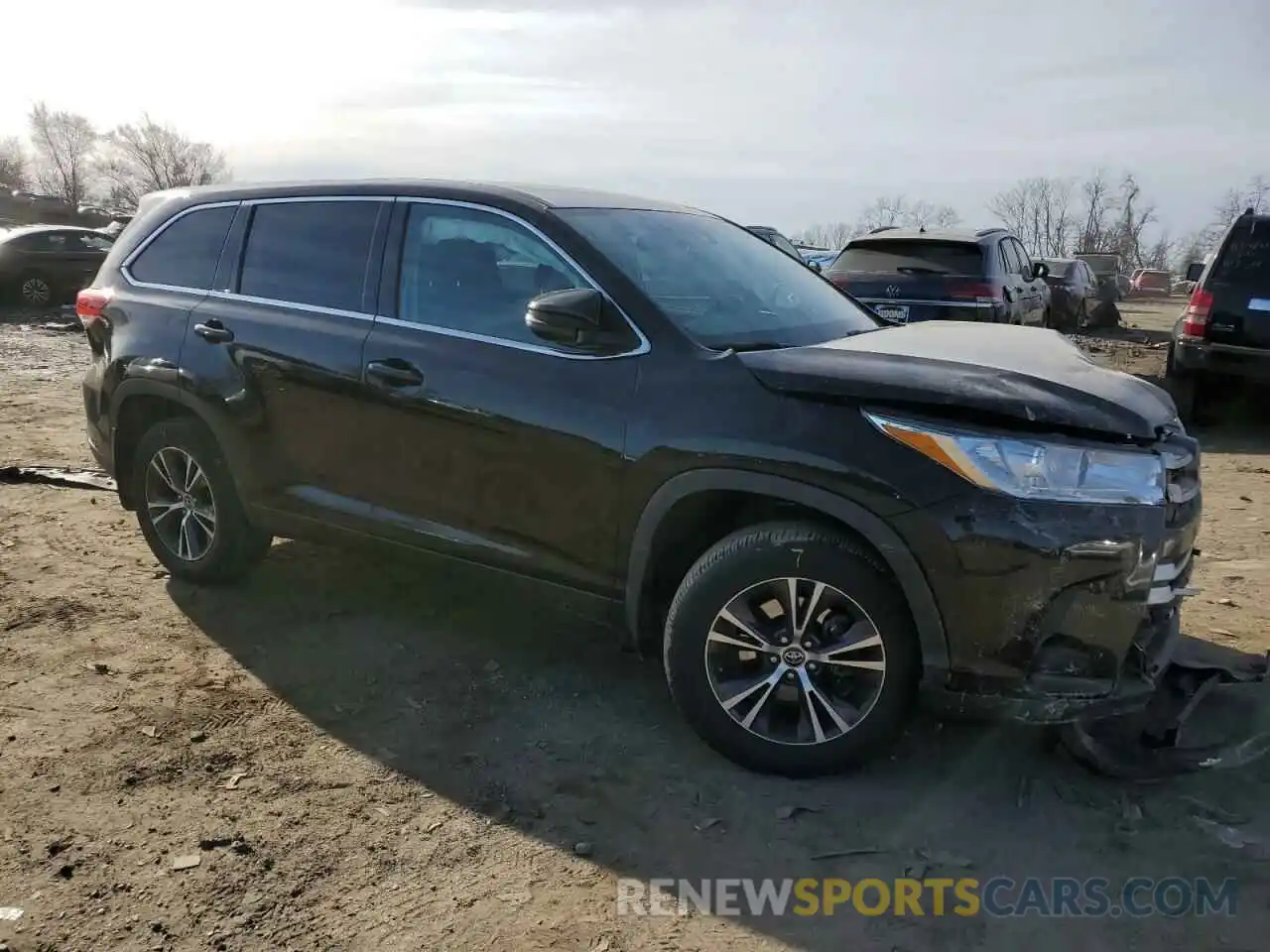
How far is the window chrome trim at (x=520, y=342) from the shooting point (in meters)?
3.35

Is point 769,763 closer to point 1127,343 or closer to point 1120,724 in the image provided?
point 1120,724

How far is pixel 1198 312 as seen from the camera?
27.6ft

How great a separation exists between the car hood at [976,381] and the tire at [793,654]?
0.45 meters

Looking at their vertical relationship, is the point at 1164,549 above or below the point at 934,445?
below

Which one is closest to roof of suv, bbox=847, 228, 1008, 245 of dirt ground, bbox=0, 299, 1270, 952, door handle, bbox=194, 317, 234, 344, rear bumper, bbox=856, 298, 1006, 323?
rear bumper, bbox=856, 298, 1006, 323

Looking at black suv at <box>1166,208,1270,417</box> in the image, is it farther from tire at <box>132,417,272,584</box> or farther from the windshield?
tire at <box>132,417,272,584</box>

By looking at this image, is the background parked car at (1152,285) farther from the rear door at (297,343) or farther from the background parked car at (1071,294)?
the rear door at (297,343)

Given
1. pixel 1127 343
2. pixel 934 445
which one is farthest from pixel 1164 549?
pixel 1127 343

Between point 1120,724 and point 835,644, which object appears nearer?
point 835,644

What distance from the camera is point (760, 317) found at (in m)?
3.71

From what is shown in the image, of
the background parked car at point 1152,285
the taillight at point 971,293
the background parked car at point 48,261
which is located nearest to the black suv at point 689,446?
the taillight at point 971,293

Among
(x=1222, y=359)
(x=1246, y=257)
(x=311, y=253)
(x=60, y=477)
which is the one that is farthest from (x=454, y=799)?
(x=1246, y=257)

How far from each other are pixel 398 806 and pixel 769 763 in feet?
3.72

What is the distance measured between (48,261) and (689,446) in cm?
1800
